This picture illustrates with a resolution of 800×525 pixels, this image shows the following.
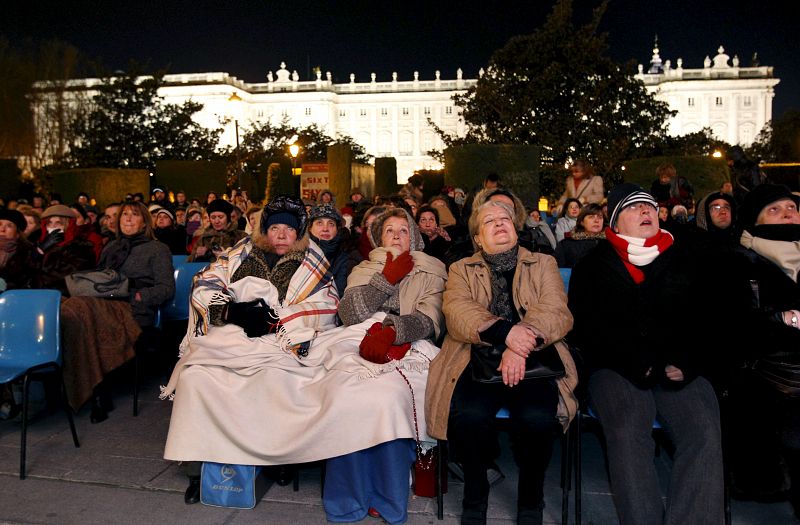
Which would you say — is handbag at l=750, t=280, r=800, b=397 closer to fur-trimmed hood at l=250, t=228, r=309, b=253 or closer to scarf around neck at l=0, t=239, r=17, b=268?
fur-trimmed hood at l=250, t=228, r=309, b=253

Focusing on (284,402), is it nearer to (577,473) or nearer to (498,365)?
(498,365)

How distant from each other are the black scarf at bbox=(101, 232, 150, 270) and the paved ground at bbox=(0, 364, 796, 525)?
1.32 meters

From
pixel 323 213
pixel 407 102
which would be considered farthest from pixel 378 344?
pixel 407 102

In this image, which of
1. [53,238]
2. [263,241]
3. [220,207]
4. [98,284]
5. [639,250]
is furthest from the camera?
[220,207]

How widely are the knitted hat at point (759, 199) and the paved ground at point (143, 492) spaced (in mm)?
1530

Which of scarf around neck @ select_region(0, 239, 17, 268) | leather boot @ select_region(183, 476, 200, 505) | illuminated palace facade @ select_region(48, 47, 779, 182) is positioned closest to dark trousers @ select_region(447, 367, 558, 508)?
leather boot @ select_region(183, 476, 200, 505)

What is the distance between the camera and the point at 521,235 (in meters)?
4.28

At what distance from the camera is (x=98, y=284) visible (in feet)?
16.7

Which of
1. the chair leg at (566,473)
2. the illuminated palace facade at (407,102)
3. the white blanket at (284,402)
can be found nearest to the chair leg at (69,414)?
the white blanket at (284,402)

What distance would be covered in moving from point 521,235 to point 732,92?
100 meters

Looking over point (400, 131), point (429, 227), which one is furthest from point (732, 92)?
point (429, 227)

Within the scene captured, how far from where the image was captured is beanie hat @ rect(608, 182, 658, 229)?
373 cm

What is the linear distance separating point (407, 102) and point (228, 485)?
4129 inches

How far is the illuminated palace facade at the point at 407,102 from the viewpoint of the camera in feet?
303
